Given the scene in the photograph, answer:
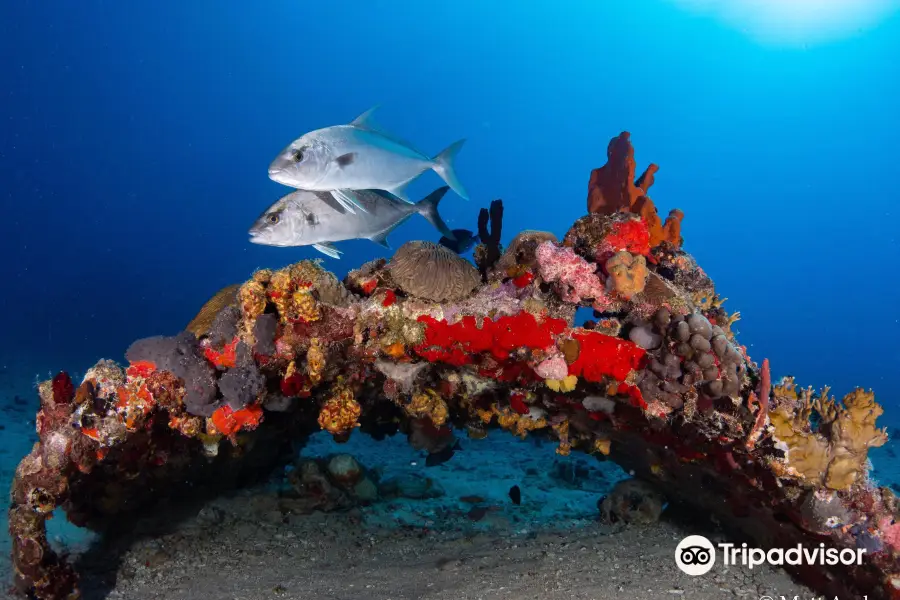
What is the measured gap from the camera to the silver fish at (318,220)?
11.8 ft

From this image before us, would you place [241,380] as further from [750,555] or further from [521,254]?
[750,555]

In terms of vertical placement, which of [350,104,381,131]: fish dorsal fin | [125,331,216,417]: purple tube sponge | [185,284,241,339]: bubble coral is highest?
[350,104,381,131]: fish dorsal fin

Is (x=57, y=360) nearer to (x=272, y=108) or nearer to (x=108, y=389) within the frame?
(x=108, y=389)

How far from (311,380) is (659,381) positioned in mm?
2880

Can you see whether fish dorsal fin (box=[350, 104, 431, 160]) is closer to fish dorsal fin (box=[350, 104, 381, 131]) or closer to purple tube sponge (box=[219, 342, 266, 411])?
fish dorsal fin (box=[350, 104, 381, 131])

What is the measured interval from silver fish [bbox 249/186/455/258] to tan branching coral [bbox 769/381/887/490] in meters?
3.38

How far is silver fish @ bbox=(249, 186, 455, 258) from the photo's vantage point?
11.8 ft

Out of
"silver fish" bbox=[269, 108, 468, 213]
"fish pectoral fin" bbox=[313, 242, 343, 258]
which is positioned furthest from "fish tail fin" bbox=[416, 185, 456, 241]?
"fish pectoral fin" bbox=[313, 242, 343, 258]

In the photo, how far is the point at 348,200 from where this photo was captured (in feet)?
11.8

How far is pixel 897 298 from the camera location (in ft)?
322

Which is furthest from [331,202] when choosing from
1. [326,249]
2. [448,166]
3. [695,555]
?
[695,555]

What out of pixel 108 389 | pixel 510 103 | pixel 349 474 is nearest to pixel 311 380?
pixel 108 389

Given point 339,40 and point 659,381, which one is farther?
point 339,40

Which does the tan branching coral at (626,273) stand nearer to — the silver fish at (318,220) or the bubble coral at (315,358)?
the silver fish at (318,220)
